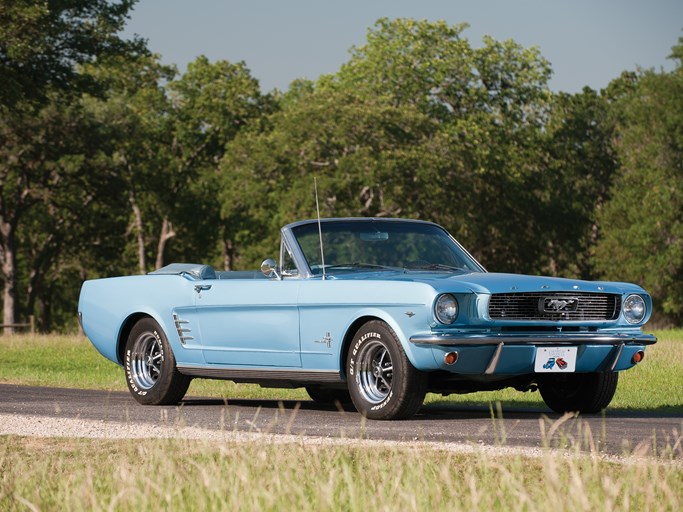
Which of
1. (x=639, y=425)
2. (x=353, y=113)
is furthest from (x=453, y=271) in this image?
(x=353, y=113)

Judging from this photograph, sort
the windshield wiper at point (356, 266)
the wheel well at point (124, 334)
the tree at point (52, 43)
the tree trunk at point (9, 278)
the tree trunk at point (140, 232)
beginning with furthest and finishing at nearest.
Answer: the tree trunk at point (140, 232) → the tree trunk at point (9, 278) → the tree at point (52, 43) → the wheel well at point (124, 334) → the windshield wiper at point (356, 266)

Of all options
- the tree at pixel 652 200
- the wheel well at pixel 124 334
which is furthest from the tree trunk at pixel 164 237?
the wheel well at pixel 124 334

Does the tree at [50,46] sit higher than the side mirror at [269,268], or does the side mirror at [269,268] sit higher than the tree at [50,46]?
the tree at [50,46]

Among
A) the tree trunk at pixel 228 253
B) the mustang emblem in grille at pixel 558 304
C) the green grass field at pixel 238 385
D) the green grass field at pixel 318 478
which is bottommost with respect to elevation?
the green grass field at pixel 238 385

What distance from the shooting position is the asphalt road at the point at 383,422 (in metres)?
8.79

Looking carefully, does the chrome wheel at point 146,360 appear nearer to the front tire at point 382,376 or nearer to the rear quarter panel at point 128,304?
the rear quarter panel at point 128,304

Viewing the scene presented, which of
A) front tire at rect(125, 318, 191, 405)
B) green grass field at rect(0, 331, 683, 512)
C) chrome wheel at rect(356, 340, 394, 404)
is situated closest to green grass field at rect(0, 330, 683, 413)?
front tire at rect(125, 318, 191, 405)

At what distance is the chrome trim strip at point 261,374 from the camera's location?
10.8 m

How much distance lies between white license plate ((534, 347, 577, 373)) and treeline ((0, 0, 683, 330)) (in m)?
34.9

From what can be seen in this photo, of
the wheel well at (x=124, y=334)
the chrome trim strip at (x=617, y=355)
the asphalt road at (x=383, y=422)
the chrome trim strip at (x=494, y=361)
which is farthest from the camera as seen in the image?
the wheel well at (x=124, y=334)

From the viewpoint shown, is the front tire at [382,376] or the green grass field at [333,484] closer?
the green grass field at [333,484]

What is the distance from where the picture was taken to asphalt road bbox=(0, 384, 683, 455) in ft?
28.8

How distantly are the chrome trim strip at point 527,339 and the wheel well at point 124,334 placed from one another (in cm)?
388

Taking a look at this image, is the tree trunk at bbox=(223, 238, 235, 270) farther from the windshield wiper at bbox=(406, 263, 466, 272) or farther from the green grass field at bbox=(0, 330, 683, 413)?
the windshield wiper at bbox=(406, 263, 466, 272)
